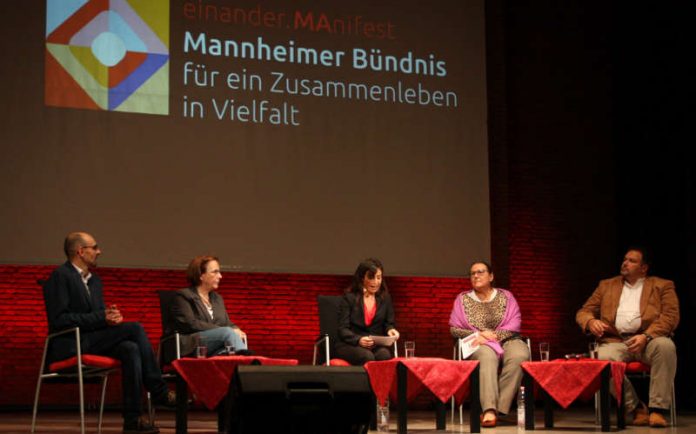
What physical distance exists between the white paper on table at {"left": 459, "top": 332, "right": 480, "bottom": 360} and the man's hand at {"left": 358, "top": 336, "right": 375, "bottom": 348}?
1.89ft

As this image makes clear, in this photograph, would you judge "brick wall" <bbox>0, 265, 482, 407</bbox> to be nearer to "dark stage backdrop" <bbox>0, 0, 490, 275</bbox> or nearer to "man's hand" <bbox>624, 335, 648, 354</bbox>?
"dark stage backdrop" <bbox>0, 0, 490, 275</bbox>

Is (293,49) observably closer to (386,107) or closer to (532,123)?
(386,107)

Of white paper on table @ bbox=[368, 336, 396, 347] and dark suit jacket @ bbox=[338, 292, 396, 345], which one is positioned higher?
dark suit jacket @ bbox=[338, 292, 396, 345]

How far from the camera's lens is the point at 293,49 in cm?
704

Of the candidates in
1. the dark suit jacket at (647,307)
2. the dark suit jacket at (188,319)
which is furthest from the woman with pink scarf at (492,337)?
the dark suit jacket at (188,319)

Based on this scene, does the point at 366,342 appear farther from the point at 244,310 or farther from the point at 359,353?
the point at 244,310

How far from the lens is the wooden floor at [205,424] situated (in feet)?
18.1

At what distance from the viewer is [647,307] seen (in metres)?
6.46

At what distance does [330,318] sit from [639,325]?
6.88ft

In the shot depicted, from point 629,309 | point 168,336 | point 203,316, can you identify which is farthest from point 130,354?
point 629,309

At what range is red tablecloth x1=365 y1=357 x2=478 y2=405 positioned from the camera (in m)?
5.29

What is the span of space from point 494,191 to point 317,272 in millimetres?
2028

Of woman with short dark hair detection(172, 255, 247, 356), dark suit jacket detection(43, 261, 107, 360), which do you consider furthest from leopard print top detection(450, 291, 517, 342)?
dark suit jacket detection(43, 261, 107, 360)

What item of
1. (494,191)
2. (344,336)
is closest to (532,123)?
(494,191)
